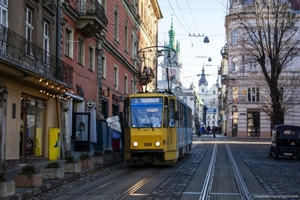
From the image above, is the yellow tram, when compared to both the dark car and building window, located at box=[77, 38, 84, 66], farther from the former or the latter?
the dark car

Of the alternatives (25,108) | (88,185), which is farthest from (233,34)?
(88,185)

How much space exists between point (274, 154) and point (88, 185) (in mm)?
15221

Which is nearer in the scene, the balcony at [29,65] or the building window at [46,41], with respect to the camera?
the balcony at [29,65]

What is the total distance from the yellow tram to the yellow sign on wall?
3813mm

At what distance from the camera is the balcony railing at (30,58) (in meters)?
16.3

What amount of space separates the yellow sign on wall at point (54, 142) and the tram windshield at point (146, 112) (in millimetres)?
4205

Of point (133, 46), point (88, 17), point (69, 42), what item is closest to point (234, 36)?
point (133, 46)

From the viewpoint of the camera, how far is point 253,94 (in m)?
64.8

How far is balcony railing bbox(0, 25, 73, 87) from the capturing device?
1628cm

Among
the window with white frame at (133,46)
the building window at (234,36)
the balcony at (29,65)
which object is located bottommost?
the balcony at (29,65)

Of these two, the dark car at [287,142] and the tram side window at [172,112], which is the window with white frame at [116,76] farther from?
the tram side window at [172,112]

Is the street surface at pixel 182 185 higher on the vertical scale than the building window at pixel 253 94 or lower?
lower

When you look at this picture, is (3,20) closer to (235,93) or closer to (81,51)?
(81,51)

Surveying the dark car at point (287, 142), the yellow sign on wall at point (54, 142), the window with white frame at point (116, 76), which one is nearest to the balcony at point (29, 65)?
the yellow sign on wall at point (54, 142)
